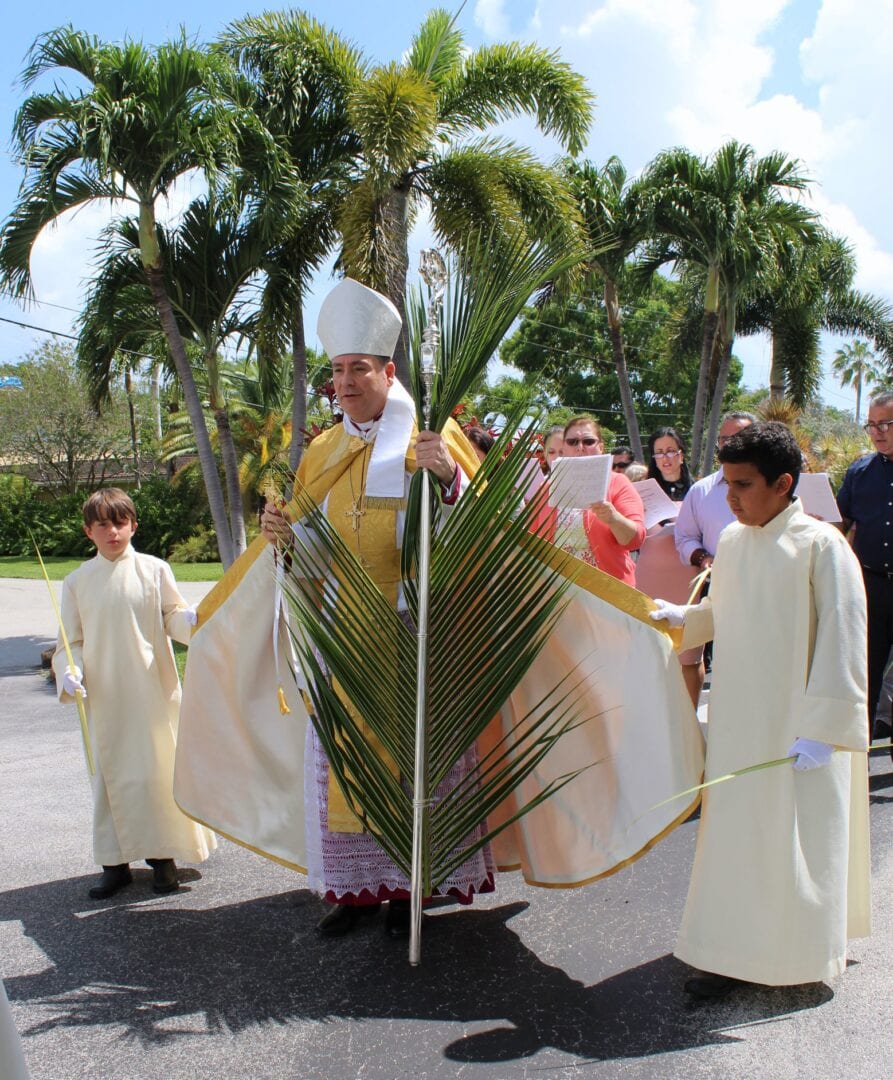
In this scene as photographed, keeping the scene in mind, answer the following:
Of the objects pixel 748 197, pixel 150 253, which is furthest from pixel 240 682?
pixel 748 197

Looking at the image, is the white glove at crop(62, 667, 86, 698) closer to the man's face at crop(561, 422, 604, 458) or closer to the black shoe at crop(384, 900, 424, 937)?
the black shoe at crop(384, 900, 424, 937)

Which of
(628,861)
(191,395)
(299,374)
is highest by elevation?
(299,374)

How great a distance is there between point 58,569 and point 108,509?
25.4 meters

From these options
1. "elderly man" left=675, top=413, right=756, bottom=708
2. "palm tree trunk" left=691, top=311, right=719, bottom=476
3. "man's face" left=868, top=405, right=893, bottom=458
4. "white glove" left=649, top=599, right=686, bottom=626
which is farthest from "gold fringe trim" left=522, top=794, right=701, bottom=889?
"palm tree trunk" left=691, top=311, right=719, bottom=476

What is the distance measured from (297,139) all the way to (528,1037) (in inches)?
456

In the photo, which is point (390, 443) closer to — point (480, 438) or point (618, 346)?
point (480, 438)

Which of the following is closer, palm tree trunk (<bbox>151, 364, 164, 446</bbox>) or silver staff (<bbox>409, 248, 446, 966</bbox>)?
silver staff (<bbox>409, 248, 446, 966</bbox>)

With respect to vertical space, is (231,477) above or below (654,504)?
above

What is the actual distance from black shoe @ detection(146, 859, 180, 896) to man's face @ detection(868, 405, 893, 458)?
425cm

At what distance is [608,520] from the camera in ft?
17.4

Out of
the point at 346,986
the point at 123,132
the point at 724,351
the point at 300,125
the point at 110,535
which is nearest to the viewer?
the point at 346,986

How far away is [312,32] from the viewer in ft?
40.9

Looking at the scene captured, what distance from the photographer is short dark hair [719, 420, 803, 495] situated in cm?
343

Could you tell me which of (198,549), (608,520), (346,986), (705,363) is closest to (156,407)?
(198,549)
